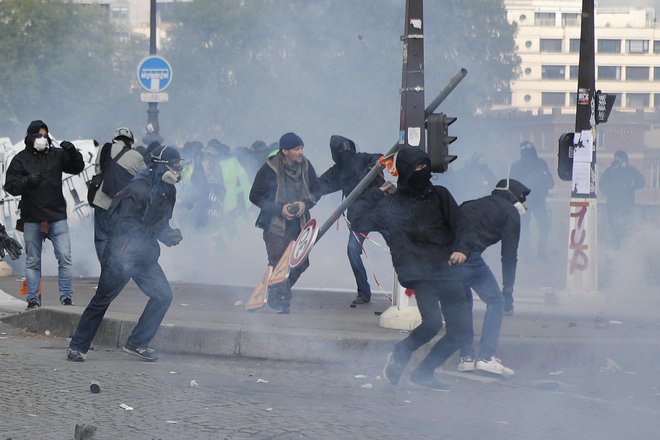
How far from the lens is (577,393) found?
785 centimetres

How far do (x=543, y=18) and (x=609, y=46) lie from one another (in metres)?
9.14

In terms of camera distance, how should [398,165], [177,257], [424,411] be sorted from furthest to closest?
[177,257] < [398,165] < [424,411]

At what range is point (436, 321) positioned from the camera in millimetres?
7781

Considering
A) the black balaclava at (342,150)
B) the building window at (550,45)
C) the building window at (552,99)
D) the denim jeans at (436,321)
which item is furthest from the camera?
the building window at (550,45)

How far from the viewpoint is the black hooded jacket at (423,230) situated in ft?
25.2

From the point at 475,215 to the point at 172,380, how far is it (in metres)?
2.21

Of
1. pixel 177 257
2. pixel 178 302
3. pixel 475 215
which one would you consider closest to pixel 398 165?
pixel 475 215

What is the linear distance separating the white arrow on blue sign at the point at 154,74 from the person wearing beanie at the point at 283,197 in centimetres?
1016

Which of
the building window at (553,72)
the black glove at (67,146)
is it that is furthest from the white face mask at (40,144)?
the building window at (553,72)

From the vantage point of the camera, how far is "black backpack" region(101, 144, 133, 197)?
11.7 meters

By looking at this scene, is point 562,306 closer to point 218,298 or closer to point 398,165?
point 218,298

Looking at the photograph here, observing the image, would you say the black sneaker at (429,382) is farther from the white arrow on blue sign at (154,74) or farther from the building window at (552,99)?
the building window at (552,99)

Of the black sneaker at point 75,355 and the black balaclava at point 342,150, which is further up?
the black balaclava at point 342,150

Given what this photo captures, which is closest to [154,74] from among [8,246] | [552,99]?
[8,246]
